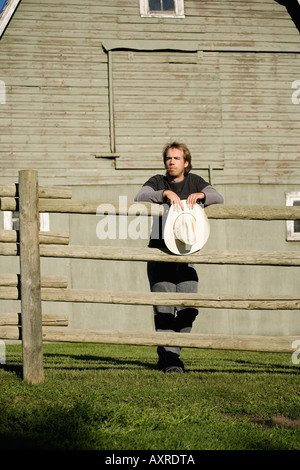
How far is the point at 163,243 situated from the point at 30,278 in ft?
3.99

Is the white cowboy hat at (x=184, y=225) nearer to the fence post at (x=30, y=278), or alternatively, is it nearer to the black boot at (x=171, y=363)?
the black boot at (x=171, y=363)

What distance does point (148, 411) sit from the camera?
3.73 meters

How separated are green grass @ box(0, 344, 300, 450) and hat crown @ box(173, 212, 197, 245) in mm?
1187

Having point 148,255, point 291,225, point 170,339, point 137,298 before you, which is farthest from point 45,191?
point 291,225

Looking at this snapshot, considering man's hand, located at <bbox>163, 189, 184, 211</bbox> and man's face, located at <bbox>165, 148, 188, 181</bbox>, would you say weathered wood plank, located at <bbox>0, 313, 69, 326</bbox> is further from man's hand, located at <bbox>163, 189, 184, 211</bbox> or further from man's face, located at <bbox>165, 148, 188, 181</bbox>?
man's face, located at <bbox>165, 148, 188, 181</bbox>

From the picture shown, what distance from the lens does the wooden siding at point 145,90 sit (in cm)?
1192

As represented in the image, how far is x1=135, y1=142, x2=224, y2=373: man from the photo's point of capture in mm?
5137

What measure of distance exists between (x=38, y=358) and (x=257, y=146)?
886 centimetres

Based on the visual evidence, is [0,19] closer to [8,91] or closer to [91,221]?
[8,91]

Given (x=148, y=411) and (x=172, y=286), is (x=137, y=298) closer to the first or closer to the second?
(x=172, y=286)

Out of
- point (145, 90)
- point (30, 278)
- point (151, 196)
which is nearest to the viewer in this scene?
point (30, 278)

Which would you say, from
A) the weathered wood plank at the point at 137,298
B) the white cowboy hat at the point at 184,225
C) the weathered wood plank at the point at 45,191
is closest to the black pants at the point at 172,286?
the weathered wood plank at the point at 137,298
